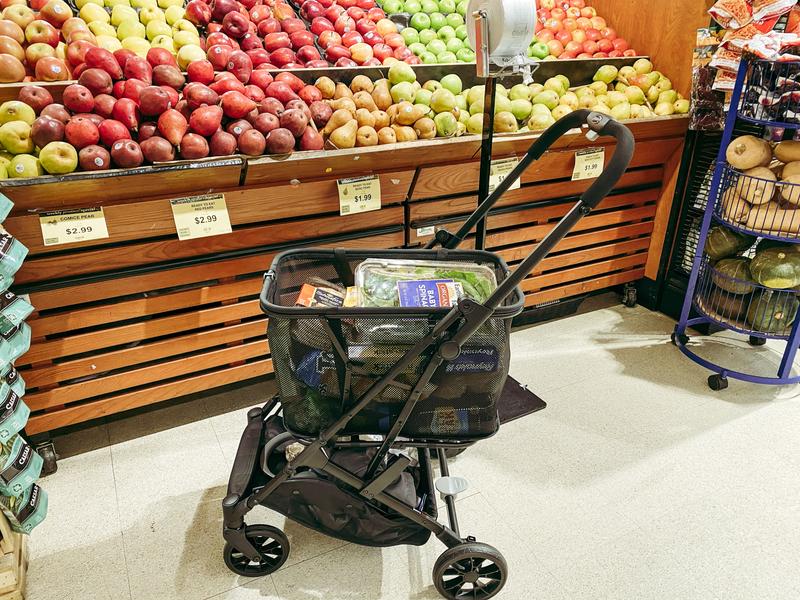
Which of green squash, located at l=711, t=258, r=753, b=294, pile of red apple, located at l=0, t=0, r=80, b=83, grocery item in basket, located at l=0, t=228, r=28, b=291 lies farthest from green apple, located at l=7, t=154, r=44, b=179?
green squash, located at l=711, t=258, r=753, b=294

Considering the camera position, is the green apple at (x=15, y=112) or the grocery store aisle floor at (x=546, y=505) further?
the green apple at (x=15, y=112)

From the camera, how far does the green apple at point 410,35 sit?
310 centimetres

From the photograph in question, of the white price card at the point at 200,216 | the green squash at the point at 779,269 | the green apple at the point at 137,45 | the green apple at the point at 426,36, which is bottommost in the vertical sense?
the green squash at the point at 779,269

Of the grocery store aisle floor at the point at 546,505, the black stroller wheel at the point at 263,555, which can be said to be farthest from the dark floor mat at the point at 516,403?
the black stroller wheel at the point at 263,555

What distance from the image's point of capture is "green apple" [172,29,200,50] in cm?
242

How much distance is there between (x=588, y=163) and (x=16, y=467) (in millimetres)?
2759

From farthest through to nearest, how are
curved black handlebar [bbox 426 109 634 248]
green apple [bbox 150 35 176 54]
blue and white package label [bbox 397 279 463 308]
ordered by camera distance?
green apple [bbox 150 35 176 54], blue and white package label [bbox 397 279 463 308], curved black handlebar [bbox 426 109 634 248]

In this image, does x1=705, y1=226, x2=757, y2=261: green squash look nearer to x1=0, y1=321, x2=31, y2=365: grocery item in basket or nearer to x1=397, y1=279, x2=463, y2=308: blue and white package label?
x1=397, y1=279, x2=463, y2=308: blue and white package label

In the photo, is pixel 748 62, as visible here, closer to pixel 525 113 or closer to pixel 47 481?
pixel 525 113

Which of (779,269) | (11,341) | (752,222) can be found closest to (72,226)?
(11,341)

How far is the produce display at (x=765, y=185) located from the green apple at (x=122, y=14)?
2.75 meters

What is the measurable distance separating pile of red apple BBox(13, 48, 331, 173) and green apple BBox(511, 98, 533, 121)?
1062mm

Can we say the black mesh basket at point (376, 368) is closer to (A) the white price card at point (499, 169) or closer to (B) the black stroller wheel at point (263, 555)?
(B) the black stroller wheel at point (263, 555)

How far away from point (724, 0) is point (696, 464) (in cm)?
203
